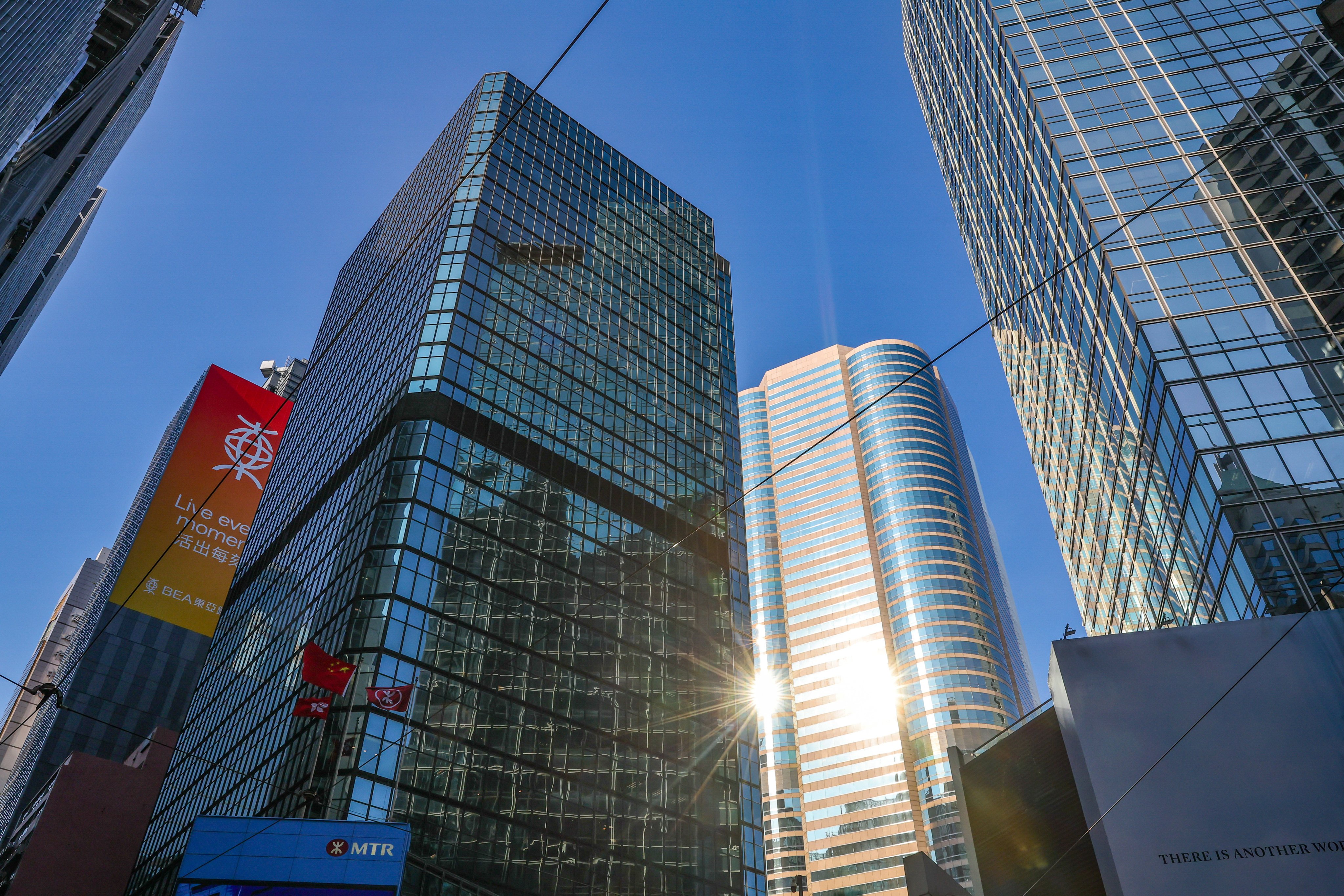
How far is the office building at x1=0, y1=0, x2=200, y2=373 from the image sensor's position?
51562 millimetres

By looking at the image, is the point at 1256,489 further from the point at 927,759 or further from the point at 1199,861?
the point at 927,759

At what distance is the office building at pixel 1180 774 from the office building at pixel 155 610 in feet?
87.8

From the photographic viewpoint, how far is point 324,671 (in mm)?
33938

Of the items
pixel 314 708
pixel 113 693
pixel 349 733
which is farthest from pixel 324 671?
pixel 113 693

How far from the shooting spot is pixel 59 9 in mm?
58438

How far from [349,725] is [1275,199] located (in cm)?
4997

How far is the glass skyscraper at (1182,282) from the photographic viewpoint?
1325 inches

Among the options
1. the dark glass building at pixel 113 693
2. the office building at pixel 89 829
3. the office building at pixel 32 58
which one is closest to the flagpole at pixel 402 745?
the office building at pixel 89 829

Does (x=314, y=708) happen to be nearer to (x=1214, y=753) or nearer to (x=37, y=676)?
(x=1214, y=753)

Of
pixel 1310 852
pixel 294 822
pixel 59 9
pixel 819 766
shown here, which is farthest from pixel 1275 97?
pixel 819 766

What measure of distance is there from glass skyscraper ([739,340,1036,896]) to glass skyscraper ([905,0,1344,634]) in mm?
76273

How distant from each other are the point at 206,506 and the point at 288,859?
497 inches

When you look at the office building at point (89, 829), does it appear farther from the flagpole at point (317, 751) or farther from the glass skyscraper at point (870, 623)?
the glass skyscraper at point (870, 623)

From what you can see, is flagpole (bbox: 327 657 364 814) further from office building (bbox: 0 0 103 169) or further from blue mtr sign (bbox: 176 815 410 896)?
office building (bbox: 0 0 103 169)
